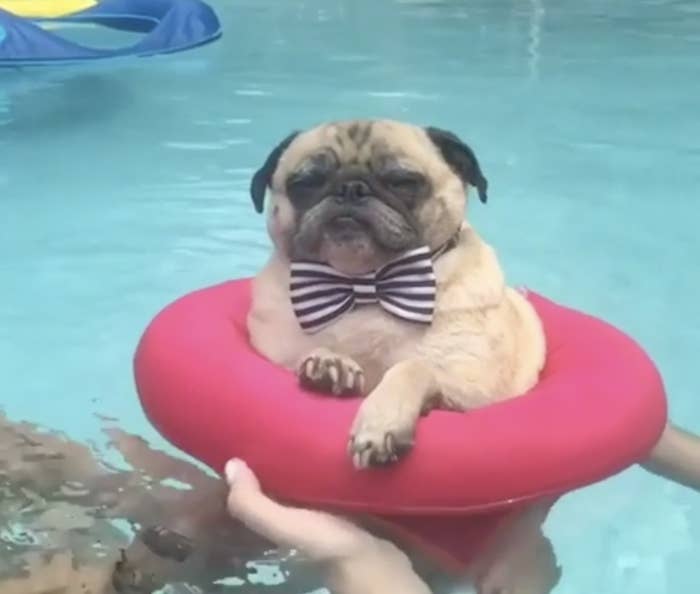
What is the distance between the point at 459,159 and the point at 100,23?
605cm

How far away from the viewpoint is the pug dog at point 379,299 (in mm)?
2410

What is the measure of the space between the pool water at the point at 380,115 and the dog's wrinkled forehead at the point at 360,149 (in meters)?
1.07

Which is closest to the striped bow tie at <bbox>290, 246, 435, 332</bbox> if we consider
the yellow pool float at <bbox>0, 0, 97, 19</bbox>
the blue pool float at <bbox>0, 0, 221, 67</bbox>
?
the blue pool float at <bbox>0, 0, 221, 67</bbox>

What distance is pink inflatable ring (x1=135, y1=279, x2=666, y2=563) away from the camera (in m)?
2.32

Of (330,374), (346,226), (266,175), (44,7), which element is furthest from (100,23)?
(330,374)

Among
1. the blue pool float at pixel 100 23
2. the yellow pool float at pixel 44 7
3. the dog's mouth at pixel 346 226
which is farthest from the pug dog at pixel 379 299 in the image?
the yellow pool float at pixel 44 7

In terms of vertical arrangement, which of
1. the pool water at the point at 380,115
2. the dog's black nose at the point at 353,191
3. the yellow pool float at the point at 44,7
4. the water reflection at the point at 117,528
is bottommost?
the pool water at the point at 380,115

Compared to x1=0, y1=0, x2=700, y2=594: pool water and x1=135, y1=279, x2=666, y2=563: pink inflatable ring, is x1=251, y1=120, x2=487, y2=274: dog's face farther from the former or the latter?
→ x1=0, y1=0, x2=700, y2=594: pool water

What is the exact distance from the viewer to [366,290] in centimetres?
256

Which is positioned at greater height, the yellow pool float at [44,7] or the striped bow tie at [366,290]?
the striped bow tie at [366,290]

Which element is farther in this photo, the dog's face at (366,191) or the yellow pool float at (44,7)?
the yellow pool float at (44,7)

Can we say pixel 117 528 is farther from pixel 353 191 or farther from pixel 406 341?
pixel 353 191

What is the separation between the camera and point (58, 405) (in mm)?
3975

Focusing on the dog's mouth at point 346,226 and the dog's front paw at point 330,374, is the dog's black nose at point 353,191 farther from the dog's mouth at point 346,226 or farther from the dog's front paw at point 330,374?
the dog's front paw at point 330,374
